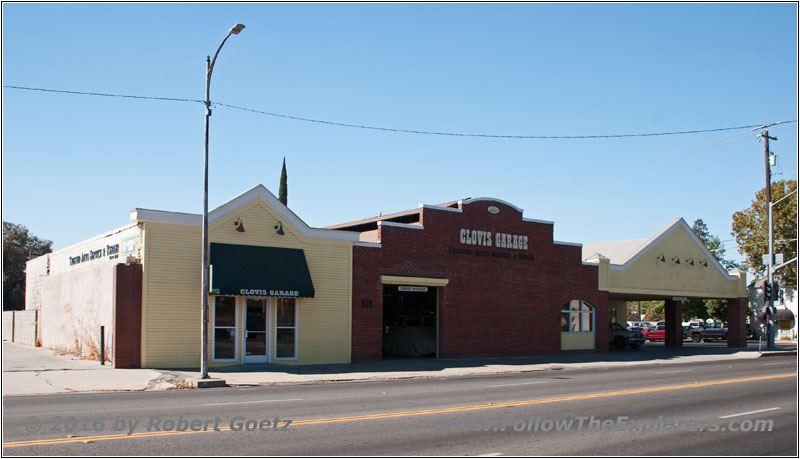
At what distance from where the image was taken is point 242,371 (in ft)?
73.4

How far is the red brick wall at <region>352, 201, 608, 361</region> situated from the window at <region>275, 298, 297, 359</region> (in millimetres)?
2462

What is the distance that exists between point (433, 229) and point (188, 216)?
32.7 ft

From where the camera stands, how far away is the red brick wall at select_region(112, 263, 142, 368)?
71.7 feet

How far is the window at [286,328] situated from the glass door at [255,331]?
0.45m

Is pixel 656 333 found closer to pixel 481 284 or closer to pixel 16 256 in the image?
pixel 481 284

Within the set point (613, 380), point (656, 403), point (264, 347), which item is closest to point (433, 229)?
point (264, 347)

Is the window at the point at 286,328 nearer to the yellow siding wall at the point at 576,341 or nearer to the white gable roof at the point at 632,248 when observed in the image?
the yellow siding wall at the point at 576,341

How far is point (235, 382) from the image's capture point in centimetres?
1941

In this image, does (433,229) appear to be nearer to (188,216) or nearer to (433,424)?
(188,216)

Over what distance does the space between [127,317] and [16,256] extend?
1854 inches

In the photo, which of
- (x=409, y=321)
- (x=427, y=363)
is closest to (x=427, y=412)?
(x=427, y=363)

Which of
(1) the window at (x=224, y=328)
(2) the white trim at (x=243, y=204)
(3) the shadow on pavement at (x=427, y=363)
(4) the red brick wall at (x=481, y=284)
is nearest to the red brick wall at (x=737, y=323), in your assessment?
(3) the shadow on pavement at (x=427, y=363)

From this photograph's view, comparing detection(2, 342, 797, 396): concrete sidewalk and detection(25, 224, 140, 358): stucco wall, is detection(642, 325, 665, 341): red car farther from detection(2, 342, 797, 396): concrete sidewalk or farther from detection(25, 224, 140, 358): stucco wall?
detection(25, 224, 140, 358): stucco wall

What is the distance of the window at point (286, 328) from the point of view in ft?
82.2
